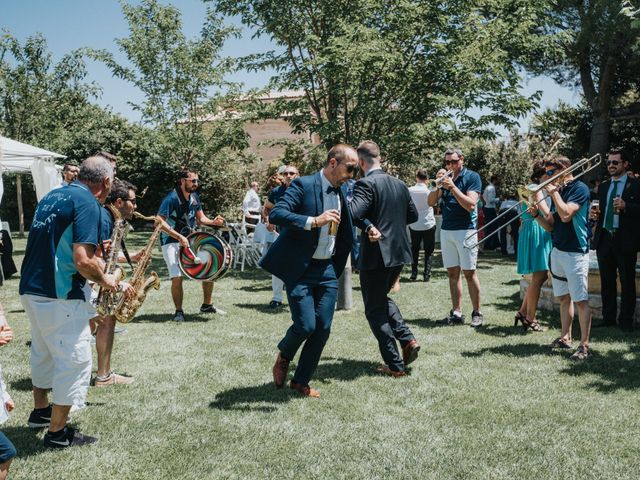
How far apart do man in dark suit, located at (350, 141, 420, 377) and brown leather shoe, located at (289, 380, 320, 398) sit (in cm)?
84

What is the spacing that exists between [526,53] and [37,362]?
1318 cm

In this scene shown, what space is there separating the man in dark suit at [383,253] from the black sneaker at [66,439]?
8.52 ft

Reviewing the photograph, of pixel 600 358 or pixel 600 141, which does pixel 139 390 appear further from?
pixel 600 141

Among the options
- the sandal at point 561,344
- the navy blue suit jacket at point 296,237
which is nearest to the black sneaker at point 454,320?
the sandal at point 561,344

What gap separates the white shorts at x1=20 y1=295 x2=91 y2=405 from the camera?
3885 mm

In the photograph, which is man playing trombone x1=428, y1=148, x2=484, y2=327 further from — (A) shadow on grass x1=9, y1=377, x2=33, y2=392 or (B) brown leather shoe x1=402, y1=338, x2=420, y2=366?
(A) shadow on grass x1=9, y1=377, x2=33, y2=392

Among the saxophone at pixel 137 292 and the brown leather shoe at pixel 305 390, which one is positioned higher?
the saxophone at pixel 137 292

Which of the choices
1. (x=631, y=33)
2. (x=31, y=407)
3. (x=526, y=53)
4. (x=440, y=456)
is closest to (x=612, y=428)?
(x=440, y=456)

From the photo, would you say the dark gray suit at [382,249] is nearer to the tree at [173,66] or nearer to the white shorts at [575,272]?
the white shorts at [575,272]

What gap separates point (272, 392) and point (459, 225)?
3.62 metres

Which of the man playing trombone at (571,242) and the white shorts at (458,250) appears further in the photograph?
the white shorts at (458,250)

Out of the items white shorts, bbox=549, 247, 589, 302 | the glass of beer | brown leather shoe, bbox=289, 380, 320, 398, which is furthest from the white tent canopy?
white shorts, bbox=549, 247, 589, 302

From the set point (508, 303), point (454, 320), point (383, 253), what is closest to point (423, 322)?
point (454, 320)

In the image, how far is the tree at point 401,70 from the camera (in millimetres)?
12742
